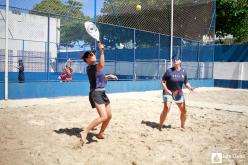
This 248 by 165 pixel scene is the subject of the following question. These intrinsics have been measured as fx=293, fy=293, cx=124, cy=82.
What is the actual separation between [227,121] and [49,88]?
6.49m

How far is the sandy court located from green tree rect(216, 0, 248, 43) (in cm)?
1951

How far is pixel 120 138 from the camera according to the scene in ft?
18.0

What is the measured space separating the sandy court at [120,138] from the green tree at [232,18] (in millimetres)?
19507

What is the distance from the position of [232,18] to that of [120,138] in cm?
2435

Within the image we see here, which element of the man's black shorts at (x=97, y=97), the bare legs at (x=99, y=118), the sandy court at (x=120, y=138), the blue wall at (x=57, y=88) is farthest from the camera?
the blue wall at (x=57, y=88)

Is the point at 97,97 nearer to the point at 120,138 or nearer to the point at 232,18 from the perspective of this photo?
the point at 120,138

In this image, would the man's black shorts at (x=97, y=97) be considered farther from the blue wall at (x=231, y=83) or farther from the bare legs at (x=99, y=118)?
the blue wall at (x=231, y=83)

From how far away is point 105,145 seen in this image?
5016 mm

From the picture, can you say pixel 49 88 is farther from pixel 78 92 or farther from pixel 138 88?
pixel 138 88

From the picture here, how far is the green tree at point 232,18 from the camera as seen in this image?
25531mm

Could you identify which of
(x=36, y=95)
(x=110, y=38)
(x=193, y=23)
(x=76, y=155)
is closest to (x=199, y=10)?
(x=193, y=23)

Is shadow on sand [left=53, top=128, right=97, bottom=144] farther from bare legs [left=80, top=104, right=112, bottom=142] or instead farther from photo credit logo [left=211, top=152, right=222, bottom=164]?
photo credit logo [left=211, top=152, right=222, bottom=164]

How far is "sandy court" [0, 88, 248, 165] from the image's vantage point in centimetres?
436

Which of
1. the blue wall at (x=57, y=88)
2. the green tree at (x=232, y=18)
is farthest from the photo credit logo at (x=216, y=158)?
the green tree at (x=232, y=18)
